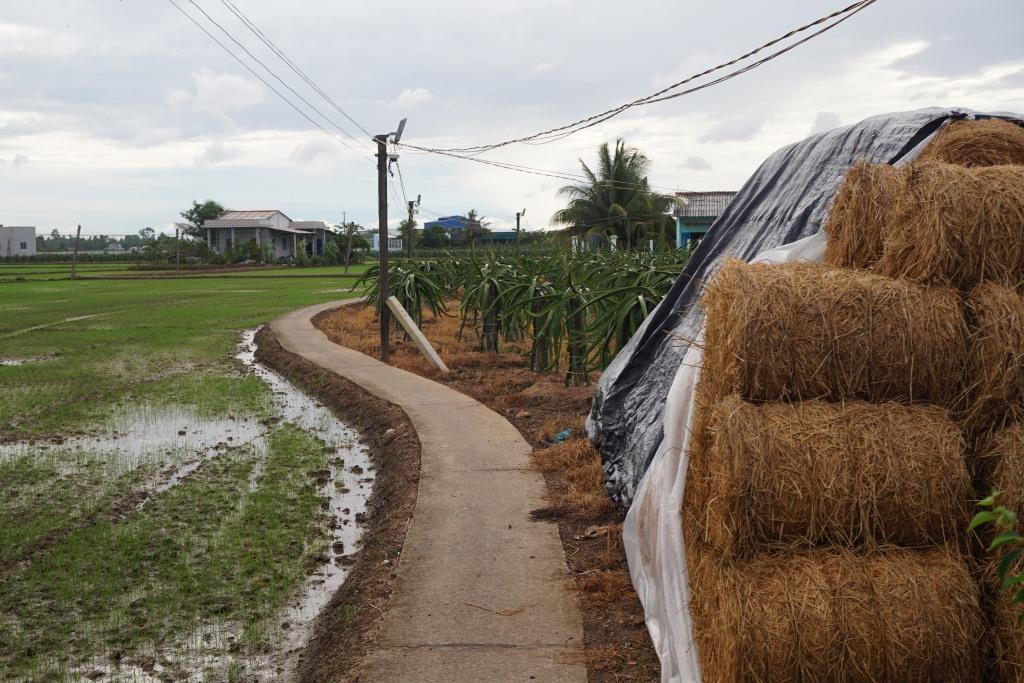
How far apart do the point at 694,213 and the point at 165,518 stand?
3162 cm

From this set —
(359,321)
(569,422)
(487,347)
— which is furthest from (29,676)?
(359,321)

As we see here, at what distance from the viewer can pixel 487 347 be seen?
15.4m

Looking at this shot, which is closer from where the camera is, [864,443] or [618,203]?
[864,443]

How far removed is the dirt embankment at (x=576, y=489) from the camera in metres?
4.34

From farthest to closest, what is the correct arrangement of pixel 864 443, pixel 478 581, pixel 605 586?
pixel 478 581 < pixel 605 586 < pixel 864 443

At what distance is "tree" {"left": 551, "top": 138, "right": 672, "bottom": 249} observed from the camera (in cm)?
3612

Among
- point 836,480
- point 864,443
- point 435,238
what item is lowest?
point 836,480

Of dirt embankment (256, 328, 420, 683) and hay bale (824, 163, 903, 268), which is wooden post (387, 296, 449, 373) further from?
hay bale (824, 163, 903, 268)

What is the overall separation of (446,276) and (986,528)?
16955 mm

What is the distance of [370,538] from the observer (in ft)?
20.8

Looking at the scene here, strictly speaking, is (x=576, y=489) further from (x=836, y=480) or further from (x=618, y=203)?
(x=618, y=203)

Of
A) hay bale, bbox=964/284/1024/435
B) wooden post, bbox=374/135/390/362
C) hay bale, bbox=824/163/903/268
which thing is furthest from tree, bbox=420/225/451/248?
hay bale, bbox=964/284/1024/435

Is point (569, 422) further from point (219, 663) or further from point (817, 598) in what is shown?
point (817, 598)

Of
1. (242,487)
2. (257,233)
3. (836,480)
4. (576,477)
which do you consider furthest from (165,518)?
(257,233)
